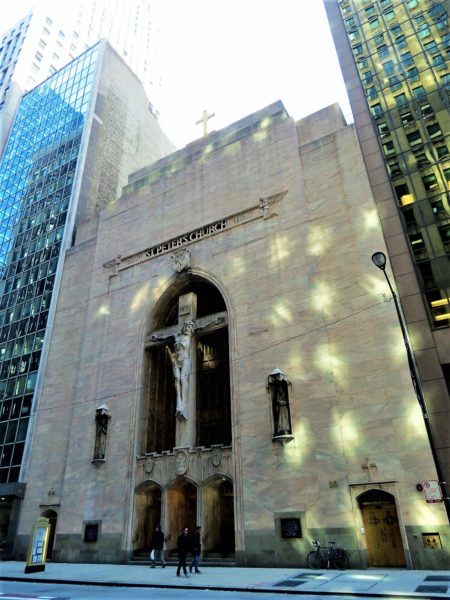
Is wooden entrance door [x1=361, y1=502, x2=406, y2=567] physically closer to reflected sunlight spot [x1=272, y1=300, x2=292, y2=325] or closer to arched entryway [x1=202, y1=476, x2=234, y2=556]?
arched entryway [x1=202, y1=476, x2=234, y2=556]

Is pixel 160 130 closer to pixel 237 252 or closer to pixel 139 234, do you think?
pixel 139 234

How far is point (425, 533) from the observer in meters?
16.5

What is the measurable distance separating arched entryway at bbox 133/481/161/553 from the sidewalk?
479cm

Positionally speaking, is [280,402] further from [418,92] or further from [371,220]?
[418,92]

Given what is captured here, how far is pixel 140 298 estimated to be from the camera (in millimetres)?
30328

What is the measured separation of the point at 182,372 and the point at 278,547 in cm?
1048

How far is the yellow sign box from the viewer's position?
1812 cm

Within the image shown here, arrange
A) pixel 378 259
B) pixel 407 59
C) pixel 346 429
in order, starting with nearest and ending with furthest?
1. pixel 378 259
2. pixel 346 429
3. pixel 407 59

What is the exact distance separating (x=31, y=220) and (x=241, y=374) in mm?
29218

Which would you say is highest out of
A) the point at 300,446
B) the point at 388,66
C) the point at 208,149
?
the point at 388,66

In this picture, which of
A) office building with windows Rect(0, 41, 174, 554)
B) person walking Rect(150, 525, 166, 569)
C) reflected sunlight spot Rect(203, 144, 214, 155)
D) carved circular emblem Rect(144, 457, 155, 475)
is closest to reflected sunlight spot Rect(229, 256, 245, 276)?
reflected sunlight spot Rect(203, 144, 214, 155)

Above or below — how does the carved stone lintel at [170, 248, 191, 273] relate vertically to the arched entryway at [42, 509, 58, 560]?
above

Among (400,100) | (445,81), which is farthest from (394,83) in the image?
(445,81)

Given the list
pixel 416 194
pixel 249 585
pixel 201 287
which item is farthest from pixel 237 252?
pixel 249 585
